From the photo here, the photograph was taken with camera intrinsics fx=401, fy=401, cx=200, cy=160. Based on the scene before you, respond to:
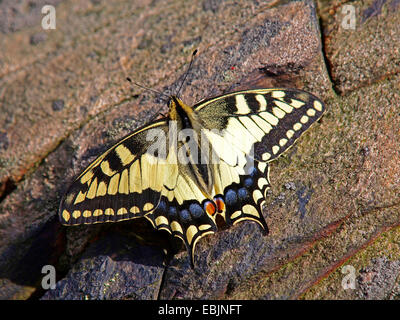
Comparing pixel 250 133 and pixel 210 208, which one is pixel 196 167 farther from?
pixel 250 133

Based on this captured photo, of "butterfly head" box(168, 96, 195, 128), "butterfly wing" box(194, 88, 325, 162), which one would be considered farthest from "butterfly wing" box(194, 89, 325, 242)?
"butterfly head" box(168, 96, 195, 128)

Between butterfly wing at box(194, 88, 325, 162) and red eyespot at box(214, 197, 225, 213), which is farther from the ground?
butterfly wing at box(194, 88, 325, 162)

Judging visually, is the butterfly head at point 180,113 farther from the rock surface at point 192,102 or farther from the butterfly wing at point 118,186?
the rock surface at point 192,102

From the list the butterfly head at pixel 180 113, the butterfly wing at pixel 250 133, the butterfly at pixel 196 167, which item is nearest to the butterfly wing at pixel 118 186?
the butterfly at pixel 196 167

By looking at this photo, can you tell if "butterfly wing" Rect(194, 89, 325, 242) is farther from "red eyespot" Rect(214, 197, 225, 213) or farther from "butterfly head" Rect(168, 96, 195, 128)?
Result: "butterfly head" Rect(168, 96, 195, 128)

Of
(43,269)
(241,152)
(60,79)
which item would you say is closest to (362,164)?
(241,152)

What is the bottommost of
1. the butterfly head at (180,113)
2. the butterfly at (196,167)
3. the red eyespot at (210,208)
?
the red eyespot at (210,208)
